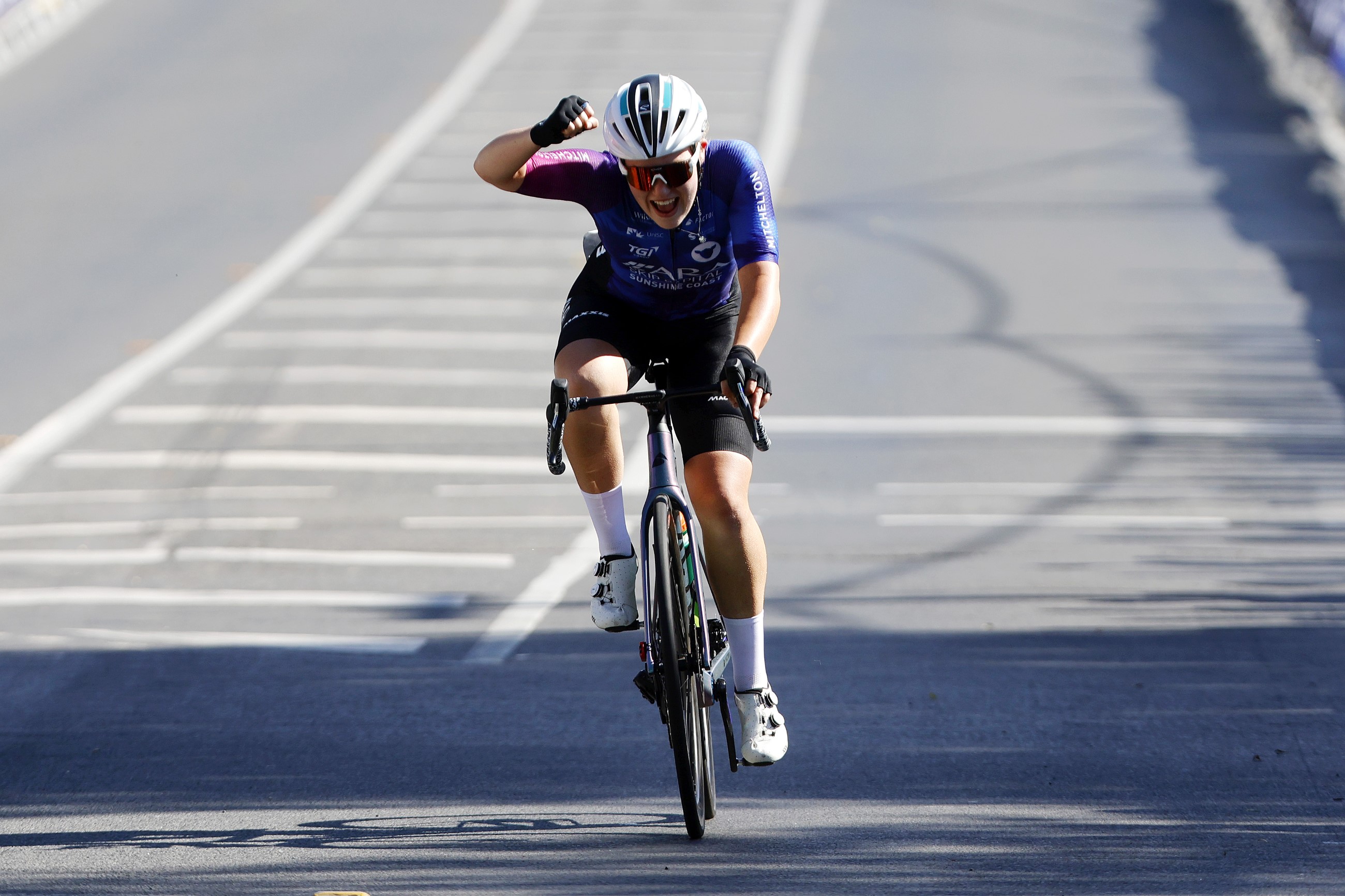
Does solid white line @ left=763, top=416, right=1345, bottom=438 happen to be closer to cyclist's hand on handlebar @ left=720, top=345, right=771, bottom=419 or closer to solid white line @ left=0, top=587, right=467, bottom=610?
solid white line @ left=0, top=587, right=467, bottom=610

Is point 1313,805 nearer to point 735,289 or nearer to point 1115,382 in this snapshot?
point 735,289

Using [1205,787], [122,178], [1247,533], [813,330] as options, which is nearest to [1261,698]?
[1205,787]

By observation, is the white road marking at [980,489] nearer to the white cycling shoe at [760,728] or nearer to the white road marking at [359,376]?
the white road marking at [359,376]

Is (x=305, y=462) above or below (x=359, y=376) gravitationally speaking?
below

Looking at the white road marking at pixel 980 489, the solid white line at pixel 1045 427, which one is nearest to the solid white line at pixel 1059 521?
the white road marking at pixel 980 489

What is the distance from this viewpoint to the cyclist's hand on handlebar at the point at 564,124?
446 centimetres

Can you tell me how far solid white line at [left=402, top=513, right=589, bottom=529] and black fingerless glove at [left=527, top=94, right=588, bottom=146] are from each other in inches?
181

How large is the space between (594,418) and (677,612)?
0.77m

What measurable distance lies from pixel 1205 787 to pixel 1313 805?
0.34 metres

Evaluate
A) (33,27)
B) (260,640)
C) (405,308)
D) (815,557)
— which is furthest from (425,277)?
(33,27)

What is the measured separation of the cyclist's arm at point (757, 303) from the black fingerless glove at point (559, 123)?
2.45 ft

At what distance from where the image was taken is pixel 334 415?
35.7ft

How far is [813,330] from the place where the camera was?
12.6 meters

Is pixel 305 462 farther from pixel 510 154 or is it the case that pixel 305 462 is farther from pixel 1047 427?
pixel 510 154
